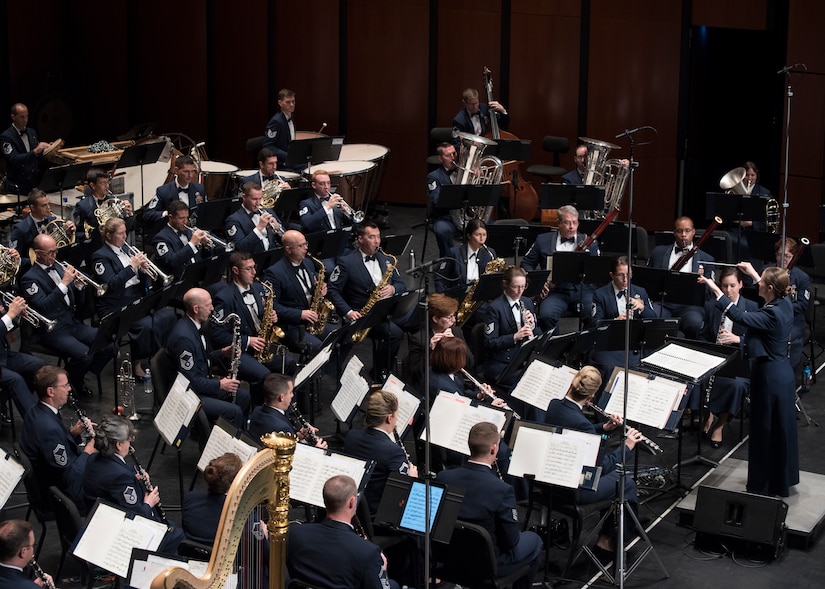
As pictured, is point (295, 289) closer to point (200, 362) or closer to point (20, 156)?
point (200, 362)

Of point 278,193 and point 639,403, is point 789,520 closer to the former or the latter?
point 639,403

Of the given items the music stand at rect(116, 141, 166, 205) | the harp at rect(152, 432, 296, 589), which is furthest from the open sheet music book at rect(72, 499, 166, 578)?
the music stand at rect(116, 141, 166, 205)

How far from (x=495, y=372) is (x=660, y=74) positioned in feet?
23.5

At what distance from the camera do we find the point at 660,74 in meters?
16.3

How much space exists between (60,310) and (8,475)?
11.7 feet

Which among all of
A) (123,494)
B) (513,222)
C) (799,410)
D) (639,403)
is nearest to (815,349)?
(799,410)

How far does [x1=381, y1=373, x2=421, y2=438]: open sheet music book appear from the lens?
8328 millimetres

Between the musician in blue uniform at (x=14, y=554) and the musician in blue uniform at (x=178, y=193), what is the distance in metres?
6.86

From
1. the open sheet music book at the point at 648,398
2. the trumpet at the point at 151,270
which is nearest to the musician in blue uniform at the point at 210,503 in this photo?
the open sheet music book at the point at 648,398

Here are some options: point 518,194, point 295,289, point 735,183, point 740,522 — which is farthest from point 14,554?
point 518,194

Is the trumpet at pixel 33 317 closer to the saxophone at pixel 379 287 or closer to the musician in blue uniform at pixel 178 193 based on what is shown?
the saxophone at pixel 379 287

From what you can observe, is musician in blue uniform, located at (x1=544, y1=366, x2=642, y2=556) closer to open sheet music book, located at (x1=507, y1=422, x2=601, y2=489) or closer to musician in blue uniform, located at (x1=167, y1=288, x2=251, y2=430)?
open sheet music book, located at (x1=507, y1=422, x2=601, y2=489)

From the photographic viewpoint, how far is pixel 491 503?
723 centimetres

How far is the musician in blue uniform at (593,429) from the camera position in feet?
26.8
